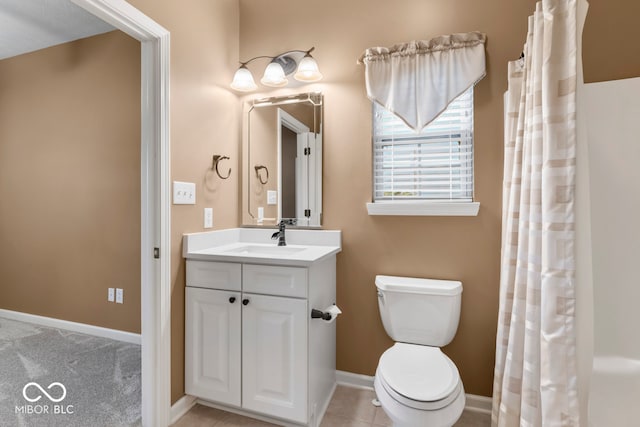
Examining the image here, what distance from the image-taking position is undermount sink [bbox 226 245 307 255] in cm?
189

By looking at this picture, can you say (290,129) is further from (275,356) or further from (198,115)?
(275,356)

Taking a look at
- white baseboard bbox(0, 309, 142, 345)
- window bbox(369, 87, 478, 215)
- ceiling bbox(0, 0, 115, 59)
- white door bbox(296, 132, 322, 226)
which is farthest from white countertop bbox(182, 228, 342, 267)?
ceiling bbox(0, 0, 115, 59)

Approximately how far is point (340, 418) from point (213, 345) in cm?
79

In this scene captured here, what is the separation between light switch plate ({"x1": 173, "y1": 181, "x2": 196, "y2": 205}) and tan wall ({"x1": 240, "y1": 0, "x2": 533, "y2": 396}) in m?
0.80

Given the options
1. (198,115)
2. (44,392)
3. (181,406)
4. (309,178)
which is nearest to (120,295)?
(44,392)

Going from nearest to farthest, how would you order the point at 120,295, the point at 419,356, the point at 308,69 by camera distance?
the point at 419,356, the point at 308,69, the point at 120,295

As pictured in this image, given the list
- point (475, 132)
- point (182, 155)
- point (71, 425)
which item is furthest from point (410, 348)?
point (71, 425)

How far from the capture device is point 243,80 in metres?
2.04

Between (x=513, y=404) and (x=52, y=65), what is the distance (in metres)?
4.05

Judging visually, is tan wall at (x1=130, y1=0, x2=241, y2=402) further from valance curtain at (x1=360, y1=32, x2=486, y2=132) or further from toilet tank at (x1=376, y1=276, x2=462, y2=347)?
toilet tank at (x1=376, y1=276, x2=462, y2=347)

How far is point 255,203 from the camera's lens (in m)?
2.17

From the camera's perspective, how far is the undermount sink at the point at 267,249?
6.21 ft

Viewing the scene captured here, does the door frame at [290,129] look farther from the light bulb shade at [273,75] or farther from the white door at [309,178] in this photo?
the light bulb shade at [273,75]

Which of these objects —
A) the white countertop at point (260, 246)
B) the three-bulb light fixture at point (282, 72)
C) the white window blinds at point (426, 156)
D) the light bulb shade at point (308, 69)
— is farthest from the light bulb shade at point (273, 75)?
the white countertop at point (260, 246)
